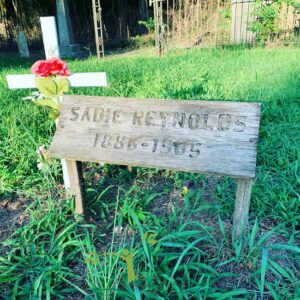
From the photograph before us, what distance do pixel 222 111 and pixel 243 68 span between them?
12.4 ft

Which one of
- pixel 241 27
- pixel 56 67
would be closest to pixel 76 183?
pixel 56 67

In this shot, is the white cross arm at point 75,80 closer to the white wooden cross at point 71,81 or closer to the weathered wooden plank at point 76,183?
the white wooden cross at point 71,81

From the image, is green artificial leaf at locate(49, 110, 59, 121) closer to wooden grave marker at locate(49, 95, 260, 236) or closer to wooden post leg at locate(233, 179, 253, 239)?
wooden grave marker at locate(49, 95, 260, 236)

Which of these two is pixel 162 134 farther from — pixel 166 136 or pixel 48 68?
pixel 48 68

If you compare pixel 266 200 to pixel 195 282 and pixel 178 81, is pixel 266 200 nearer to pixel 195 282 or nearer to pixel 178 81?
pixel 195 282

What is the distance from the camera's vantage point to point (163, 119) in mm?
1703

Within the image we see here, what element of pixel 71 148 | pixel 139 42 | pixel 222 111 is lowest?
pixel 139 42

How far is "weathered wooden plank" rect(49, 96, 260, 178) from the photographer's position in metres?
1.55

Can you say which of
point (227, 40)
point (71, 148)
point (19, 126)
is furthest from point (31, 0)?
point (71, 148)

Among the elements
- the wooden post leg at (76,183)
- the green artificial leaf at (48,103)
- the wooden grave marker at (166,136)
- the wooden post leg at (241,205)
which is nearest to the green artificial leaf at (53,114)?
the green artificial leaf at (48,103)

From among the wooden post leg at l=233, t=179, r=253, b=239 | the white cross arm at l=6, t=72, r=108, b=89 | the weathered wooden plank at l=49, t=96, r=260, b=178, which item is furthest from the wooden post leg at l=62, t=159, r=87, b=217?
the wooden post leg at l=233, t=179, r=253, b=239

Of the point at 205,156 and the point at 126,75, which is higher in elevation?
the point at 205,156

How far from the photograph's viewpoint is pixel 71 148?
178 centimetres

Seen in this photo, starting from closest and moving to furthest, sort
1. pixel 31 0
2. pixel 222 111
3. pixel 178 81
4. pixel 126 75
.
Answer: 1. pixel 222 111
2. pixel 178 81
3. pixel 126 75
4. pixel 31 0
